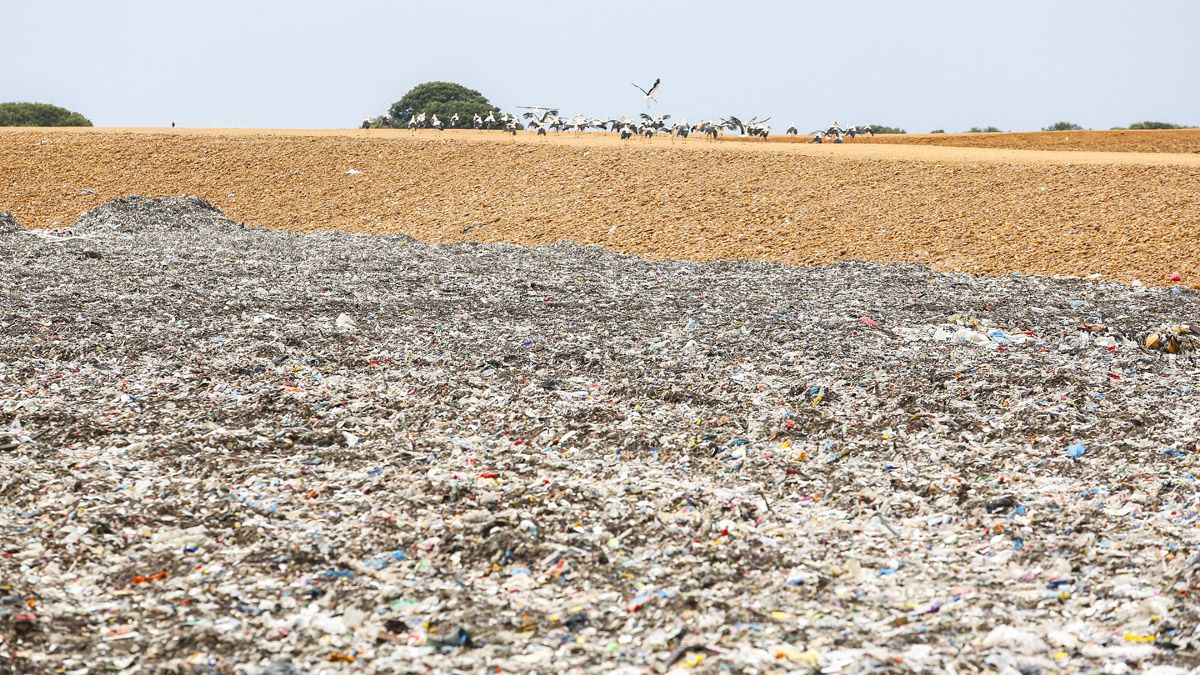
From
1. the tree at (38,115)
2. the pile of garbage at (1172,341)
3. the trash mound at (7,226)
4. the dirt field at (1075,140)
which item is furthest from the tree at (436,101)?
the pile of garbage at (1172,341)

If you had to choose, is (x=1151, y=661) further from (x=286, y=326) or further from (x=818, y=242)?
(x=818, y=242)

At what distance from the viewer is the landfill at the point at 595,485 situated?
→ 5.39 meters

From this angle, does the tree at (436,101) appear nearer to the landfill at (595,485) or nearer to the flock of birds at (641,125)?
the flock of birds at (641,125)

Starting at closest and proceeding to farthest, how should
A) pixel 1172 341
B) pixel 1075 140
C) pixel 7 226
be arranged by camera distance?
pixel 1172 341 < pixel 7 226 < pixel 1075 140

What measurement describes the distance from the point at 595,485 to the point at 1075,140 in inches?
1483

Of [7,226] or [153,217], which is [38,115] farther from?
[7,226]

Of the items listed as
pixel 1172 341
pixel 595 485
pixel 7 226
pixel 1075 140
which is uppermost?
pixel 1075 140

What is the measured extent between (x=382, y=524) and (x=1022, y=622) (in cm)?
347

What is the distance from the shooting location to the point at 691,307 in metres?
14.2

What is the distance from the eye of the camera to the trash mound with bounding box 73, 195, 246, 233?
24078mm

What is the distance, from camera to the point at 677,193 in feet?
78.2

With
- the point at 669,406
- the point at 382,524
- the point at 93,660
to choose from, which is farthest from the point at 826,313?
the point at 93,660

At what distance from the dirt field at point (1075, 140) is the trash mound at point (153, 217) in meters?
23.4

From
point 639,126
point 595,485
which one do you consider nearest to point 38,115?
point 639,126
